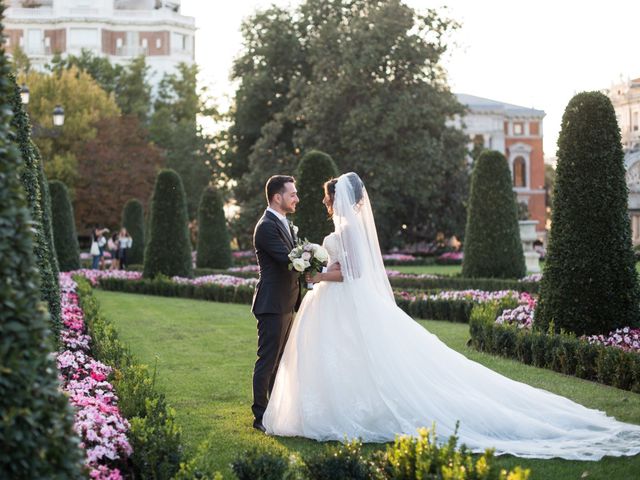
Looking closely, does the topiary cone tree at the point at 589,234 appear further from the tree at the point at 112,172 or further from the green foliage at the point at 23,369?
the tree at the point at 112,172

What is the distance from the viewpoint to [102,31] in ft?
247

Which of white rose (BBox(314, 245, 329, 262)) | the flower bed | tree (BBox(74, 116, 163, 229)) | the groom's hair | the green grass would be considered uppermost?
tree (BBox(74, 116, 163, 229))

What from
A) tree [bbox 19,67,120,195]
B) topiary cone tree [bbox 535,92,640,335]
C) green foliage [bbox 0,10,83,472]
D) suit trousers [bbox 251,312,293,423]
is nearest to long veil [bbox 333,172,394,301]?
suit trousers [bbox 251,312,293,423]

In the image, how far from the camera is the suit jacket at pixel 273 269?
292 inches

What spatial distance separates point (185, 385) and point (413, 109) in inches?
1102

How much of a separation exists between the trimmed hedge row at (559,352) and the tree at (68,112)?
3627 cm

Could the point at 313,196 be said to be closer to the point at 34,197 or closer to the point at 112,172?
the point at 34,197

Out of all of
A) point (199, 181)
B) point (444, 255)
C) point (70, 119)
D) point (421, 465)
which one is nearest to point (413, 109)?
point (444, 255)

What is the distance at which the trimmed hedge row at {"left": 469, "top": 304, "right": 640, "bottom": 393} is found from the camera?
874 cm

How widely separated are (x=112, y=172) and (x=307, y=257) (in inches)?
1559

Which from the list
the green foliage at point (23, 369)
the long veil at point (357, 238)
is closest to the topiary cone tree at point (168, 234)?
the long veil at point (357, 238)

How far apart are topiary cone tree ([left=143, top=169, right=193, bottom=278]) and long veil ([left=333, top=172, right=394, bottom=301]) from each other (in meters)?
16.8

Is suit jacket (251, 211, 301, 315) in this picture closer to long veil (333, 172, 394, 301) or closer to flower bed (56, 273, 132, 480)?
long veil (333, 172, 394, 301)

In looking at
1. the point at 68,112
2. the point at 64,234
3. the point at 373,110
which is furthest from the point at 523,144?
the point at 64,234
